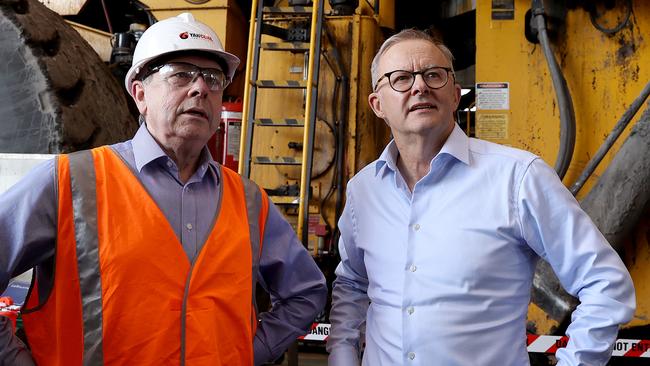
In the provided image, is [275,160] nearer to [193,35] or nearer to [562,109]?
[562,109]

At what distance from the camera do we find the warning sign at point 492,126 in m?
3.64

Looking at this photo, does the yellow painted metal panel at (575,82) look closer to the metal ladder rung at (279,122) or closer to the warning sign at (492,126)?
the warning sign at (492,126)

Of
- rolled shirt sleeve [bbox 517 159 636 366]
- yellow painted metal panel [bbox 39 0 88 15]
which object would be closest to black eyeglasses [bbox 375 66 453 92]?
rolled shirt sleeve [bbox 517 159 636 366]

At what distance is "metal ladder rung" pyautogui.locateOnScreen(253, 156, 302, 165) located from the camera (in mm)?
3787

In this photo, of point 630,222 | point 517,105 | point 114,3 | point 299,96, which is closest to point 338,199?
point 299,96

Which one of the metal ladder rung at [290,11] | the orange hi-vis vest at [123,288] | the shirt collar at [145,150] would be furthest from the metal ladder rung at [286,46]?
the orange hi-vis vest at [123,288]

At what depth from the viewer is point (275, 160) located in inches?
150

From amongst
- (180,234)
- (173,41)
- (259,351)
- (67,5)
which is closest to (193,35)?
(173,41)

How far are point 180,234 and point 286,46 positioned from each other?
2.40 metres

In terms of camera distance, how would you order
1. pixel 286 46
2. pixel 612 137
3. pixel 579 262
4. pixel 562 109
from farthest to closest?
pixel 286 46
pixel 562 109
pixel 612 137
pixel 579 262

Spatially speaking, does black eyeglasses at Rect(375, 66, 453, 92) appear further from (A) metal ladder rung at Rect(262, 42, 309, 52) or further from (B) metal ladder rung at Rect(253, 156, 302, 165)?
(A) metal ladder rung at Rect(262, 42, 309, 52)

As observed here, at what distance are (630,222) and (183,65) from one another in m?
2.13

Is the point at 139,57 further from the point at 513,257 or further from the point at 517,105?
the point at 517,105

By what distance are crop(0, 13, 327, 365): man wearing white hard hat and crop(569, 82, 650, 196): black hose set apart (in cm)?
188
